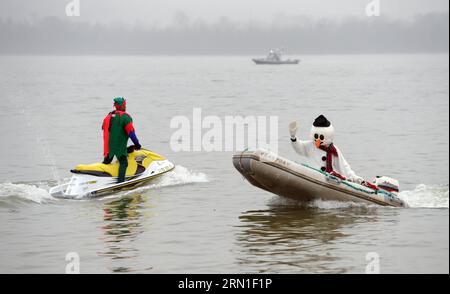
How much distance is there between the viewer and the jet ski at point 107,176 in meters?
18.5

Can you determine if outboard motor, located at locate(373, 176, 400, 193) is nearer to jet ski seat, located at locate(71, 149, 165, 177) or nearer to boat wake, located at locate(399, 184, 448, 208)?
boat wake, located at locate(399, 184, 448, 208)

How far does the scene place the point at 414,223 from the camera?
16344mm

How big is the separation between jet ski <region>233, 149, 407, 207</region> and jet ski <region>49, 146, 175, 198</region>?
2825 millimetres

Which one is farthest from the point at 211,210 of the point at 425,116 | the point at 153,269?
the point at 425,116

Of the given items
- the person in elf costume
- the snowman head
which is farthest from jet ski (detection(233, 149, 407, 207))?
the person in elf costume

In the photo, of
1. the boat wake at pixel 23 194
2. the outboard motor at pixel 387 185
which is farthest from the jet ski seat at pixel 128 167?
the outboard motor at pixel 387 185

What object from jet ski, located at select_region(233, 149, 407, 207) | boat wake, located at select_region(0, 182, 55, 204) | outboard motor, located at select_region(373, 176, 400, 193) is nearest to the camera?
jet ski, located at select_region(233, 149, 407, 207)

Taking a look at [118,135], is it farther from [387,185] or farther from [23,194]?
[387,185]

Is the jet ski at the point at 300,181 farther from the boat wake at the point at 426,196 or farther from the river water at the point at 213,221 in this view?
the boat wake at the point at 426,196

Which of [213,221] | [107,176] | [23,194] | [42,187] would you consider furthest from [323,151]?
[42,187]

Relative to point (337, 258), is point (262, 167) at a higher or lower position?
higher

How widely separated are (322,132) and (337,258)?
13.3 feet

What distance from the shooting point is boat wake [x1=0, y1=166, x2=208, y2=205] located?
18.4 m
